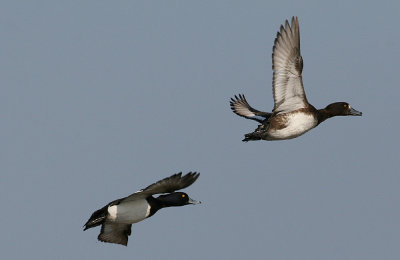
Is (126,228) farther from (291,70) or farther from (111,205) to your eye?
(291,70)

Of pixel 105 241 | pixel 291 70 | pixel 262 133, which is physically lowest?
pixel 105 241

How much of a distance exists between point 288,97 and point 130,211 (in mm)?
3894

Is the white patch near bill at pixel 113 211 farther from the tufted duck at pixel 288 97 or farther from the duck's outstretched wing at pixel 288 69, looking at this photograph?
the duck's outstretched wing at pixel 288 69

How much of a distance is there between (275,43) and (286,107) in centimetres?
128

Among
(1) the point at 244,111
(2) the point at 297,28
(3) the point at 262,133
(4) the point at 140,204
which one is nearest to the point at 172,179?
(4) the point at 140,204

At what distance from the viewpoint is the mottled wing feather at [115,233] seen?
18984mm

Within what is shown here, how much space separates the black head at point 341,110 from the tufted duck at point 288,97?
69 centimetres

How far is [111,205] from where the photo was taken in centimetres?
1770

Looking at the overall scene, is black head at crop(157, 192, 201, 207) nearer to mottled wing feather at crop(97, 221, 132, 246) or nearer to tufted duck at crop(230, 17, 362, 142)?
mottled wing feather at crop(97, 221, 132, 246)

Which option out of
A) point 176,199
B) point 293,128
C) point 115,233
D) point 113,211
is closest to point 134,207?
point 113,211

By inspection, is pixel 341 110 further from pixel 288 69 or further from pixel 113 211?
pixel 113 211

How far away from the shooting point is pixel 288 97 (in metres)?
18.8

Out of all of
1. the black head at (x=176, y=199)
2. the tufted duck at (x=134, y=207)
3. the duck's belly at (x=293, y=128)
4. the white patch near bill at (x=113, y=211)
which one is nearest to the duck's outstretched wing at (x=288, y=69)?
the duck's belly at (x=293, y=128)

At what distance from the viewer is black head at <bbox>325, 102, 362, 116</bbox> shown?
19.5 m
